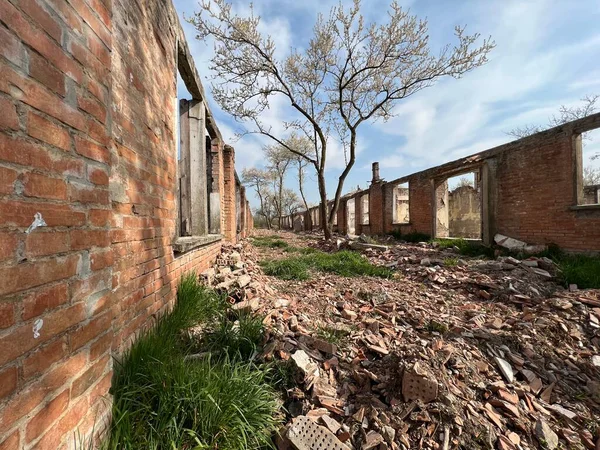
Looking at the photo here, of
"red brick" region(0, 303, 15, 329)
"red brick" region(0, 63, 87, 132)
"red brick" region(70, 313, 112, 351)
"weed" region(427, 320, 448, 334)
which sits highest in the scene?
"red brick" region(0, 63, 87, 132)

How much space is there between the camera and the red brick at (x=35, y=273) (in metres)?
0.82

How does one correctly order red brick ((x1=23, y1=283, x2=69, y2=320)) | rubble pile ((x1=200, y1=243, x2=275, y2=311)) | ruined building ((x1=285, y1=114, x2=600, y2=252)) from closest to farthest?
red brick ((x1=23, y1=283, x2=69, y2=320))
rubble pile ((x1=200, y1=243, x2=275, y2=311))
ruined building ((x1=285, y1=114, x2=600, y2=252))

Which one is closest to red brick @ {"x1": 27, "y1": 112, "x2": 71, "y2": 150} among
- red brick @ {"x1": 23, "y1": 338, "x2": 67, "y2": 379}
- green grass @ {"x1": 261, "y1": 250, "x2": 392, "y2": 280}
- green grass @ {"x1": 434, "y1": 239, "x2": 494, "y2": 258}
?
red brick @ {"x1": 23, "y1": 338, "x2": 67, "y2": 379}

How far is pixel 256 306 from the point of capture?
9.71 feet

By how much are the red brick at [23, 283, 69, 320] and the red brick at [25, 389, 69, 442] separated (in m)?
0.34

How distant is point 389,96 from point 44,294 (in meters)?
12.2

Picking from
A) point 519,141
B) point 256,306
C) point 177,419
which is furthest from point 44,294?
point 519,141

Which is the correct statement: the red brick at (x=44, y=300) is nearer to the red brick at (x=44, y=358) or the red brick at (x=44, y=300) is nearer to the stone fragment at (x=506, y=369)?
the red brick at (x=44, y=358)

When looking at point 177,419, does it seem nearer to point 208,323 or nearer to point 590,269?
point 208,323

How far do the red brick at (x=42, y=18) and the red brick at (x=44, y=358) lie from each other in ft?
3.85

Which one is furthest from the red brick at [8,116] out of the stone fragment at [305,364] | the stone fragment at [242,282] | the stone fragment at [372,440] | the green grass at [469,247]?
the green grass at [469,247]

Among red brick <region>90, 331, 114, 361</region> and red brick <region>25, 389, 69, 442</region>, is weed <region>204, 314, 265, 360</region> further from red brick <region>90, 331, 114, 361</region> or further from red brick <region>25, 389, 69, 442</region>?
red brick <region>25, 389, 69, 442</region>

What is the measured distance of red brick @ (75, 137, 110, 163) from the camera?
1.15m

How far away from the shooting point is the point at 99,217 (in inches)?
49.5
